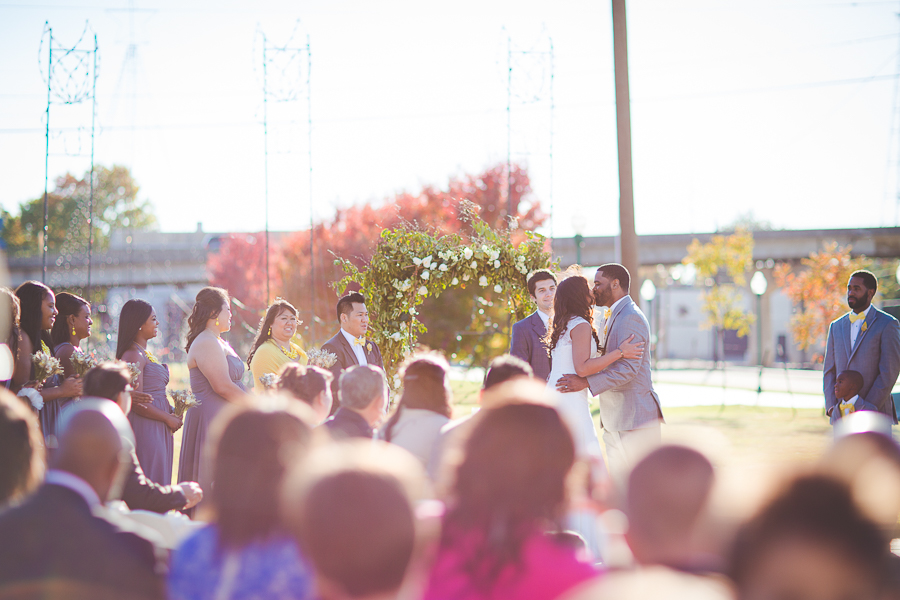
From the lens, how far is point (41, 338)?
590 cm

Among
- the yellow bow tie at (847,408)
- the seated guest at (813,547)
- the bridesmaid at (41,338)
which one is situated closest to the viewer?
the seated guest at (813,547)

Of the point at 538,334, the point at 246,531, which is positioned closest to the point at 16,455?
the point at 246,531

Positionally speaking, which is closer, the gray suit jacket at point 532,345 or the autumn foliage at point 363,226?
the gray suit jacket at point 532,345

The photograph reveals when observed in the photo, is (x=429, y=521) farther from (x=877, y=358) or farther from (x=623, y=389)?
(x=877, y=358)

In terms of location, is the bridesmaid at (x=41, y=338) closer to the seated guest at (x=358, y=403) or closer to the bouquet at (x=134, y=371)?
the bouquet at (x=134, y=371)

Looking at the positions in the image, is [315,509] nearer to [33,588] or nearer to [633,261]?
[33,588]

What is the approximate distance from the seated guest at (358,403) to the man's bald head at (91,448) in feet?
4.50

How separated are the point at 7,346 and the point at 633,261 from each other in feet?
18.2

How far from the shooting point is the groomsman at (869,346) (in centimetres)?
617

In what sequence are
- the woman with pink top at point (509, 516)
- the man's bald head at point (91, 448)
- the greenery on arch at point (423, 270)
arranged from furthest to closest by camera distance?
1. the greenery on arch at point (423, 270)
2. the man's bald head at point (91, 448)
3. the woman with pink top at point (509, 516)

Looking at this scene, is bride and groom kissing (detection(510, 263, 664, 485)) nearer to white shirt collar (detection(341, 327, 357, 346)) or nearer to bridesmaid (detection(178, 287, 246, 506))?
white shirt collar (detection(341, 327, 357, 346))

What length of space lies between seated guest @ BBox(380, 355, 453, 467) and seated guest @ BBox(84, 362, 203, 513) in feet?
3.90

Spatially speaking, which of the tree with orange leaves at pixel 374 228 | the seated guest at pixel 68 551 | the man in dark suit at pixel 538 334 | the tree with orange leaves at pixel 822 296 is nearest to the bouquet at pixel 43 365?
the seated guest at pixel 68 551

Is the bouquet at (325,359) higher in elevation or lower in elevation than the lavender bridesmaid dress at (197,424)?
higher
